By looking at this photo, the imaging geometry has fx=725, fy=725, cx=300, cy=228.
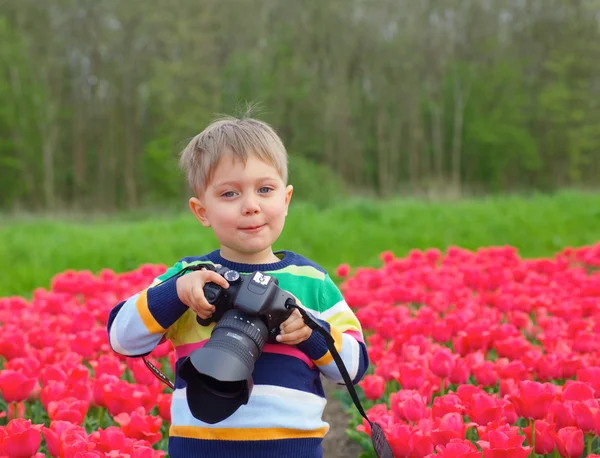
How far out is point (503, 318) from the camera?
4.52 metres

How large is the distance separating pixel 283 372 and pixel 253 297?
1.03 ft

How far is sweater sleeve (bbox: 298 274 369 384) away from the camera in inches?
76.5

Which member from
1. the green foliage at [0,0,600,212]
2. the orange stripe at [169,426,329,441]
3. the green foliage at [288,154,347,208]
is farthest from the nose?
the green foliage at [0,0,600,212]

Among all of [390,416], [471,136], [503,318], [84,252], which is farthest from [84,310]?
[471,136]

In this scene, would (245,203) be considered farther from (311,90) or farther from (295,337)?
(311,90)

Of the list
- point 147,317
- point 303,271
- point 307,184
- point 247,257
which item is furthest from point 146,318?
point 307,184

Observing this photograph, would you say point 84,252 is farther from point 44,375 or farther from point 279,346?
point 279,346

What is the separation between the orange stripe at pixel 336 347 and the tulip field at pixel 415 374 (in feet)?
1.11

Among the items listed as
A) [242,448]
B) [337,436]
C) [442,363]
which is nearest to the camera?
[242,448]

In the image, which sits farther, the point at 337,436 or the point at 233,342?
the point at 337,436

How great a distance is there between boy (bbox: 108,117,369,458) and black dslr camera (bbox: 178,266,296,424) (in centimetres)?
6

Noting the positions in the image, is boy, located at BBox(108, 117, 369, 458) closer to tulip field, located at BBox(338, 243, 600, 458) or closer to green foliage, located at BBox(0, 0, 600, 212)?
tulip field, located at BBox(338, 243, 600, 458)

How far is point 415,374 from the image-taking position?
2.77m

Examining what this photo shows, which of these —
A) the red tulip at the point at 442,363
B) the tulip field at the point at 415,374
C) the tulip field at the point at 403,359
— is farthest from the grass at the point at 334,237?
the red tulip at the point at 442,363
